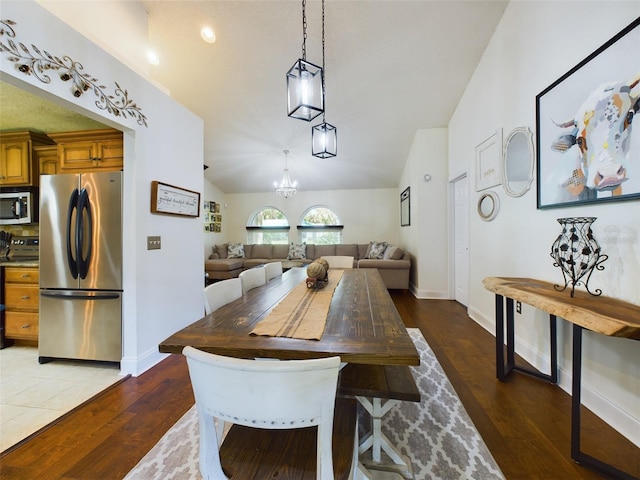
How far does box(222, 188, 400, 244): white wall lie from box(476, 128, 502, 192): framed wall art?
351 centimetres

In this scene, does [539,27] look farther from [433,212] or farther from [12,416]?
[12,416]

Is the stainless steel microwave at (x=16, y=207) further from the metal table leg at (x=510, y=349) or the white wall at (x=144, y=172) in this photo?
the metal table leg at (x=510, y=349)

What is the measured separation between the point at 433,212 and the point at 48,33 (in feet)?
14.7

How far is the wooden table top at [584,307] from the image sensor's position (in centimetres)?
102

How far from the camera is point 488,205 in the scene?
2.75 m

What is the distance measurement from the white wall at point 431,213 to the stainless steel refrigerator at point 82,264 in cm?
399

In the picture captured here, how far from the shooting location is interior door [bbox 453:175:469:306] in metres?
3.55

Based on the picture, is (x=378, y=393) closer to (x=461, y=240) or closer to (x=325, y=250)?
(x=461, y=240)

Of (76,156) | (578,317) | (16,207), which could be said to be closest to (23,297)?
(16,207)

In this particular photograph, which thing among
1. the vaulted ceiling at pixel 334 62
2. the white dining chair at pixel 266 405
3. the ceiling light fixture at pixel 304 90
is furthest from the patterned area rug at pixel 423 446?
the vaulted ceiling at pixel 334 62

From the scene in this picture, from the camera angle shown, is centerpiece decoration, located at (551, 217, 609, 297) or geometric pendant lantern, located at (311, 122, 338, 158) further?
geometric pendant lantern, located at (311, 122, 338, 158)

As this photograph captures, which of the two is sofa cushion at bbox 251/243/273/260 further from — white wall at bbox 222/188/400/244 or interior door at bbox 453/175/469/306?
interior door at bbox 453/175/469/306

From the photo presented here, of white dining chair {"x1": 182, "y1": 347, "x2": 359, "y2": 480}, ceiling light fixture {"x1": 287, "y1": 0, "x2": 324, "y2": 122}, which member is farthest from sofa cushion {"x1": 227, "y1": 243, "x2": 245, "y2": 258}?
white dining chair {"x1": 182, "y1": 347, "x2": 359, "y2": 480}

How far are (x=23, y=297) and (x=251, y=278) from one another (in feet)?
7.68
